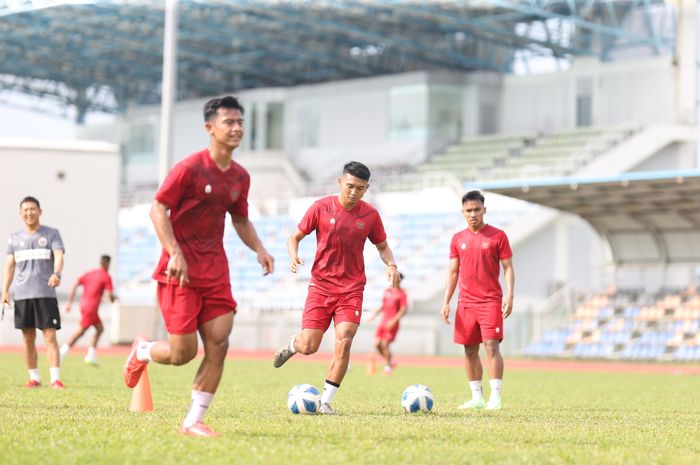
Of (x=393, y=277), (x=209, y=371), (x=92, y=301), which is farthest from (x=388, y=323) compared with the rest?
(x=209, y=371)

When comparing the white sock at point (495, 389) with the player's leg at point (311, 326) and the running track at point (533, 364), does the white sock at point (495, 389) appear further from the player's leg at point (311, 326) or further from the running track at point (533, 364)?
the running track at point (533, 364)

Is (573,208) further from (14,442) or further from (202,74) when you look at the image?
(202,74)

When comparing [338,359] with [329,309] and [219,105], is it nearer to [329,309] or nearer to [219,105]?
[329,309]

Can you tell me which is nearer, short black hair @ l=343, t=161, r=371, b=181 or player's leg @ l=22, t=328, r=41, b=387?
short black hair @ l=343, t=161, r=371, b=181

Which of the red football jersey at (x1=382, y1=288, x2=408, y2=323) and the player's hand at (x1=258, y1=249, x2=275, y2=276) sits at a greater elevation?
the player's hand at (x1=258, y1=249, x2=275, y2=276)

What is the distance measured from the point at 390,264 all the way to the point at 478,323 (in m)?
1.58

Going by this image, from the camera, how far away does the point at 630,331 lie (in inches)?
1374

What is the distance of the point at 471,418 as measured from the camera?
1212 centimetres

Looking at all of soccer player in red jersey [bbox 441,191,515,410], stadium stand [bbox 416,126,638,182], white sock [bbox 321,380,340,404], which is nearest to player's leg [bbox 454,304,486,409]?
soccer player in red jersey [bbox 441,191,515,410]

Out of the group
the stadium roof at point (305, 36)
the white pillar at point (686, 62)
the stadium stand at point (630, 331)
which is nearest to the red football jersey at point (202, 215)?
the stadium stand at point (630, 331)

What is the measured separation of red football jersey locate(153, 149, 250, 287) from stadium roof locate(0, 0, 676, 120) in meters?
36.0

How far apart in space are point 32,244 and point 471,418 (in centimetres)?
569

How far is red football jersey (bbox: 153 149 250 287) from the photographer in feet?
30.1

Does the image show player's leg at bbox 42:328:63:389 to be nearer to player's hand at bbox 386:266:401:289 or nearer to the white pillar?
player's hand at bbox 386:266:401:289
